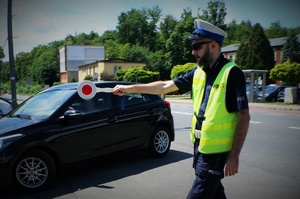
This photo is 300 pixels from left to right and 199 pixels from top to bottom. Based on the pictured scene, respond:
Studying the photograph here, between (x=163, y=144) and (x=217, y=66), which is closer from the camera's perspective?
(x=217, y=66)

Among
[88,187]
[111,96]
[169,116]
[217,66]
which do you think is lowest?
[88,187]

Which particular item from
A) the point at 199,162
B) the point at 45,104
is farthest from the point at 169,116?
the point at 199,162

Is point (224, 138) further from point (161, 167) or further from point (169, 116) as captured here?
point (169, 116)

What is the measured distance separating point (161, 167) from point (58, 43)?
134 m

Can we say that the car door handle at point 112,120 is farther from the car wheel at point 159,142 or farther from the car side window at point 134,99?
the car wheel at point 159,142

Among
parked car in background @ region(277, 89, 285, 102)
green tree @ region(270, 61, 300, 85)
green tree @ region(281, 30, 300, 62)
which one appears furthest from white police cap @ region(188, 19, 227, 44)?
green tree @ region(281, 30, 300, 62)

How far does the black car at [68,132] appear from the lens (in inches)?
166

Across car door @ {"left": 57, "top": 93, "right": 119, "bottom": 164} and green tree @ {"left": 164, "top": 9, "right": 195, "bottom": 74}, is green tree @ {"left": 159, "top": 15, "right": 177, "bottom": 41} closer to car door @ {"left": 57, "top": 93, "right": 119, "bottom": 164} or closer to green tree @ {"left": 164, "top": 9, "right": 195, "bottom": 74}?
green tree @ {"left": 164, "top": 9, "right": 195, "bottom": 74}

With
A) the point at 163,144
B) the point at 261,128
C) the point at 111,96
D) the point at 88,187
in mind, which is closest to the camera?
the point at 88,187

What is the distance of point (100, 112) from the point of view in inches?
204

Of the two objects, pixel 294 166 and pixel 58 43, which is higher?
pixel 58 43

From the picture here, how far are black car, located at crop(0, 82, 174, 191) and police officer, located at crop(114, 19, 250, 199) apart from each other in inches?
105

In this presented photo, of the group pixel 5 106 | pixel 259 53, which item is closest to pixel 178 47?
pixel 259 53

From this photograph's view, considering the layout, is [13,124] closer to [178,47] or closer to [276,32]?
[178,47]
